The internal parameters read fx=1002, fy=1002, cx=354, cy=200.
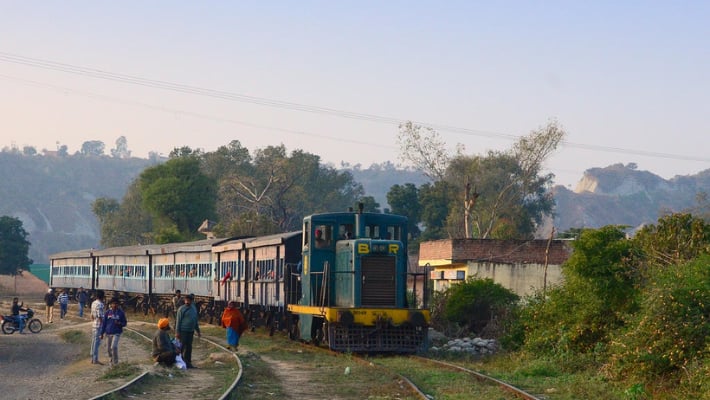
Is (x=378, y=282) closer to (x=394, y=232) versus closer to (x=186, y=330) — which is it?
(x=394, y=232)

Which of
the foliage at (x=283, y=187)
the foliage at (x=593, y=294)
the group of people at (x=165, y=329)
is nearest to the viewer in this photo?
the group of people at (x=165, y=329)

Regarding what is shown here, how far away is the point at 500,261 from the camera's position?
4053cm

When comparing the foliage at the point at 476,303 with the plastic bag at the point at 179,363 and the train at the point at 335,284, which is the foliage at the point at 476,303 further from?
the plastic bag at the point at 179,363

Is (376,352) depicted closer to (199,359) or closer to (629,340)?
(199,359)

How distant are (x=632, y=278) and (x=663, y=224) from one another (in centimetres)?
170

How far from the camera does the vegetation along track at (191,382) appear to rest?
51.7 ft

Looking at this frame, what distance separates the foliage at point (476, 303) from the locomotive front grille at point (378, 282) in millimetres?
7755

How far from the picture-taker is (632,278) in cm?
1998

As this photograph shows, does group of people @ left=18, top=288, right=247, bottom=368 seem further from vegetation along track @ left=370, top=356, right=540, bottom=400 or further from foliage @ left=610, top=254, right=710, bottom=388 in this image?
foliage @ left=610, top=254, right=710, bottom=388

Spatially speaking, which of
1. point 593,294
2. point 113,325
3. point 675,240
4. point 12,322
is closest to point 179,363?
point 113,325

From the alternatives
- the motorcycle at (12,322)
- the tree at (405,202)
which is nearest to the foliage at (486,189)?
the tree at (405,202)

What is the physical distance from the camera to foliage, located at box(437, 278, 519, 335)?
98.6 ft

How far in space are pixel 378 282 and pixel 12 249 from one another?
78528 millimetres

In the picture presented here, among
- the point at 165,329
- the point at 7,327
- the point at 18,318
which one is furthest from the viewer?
the point at 18,318
